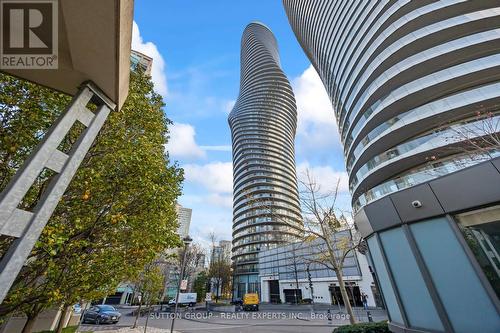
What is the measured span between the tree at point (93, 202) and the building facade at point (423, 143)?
7.70 m

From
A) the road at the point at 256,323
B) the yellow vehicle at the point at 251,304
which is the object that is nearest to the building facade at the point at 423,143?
the road at the point at 256,323

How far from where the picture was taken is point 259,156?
88.6 m

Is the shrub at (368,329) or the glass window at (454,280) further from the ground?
the glass window at (454,280)

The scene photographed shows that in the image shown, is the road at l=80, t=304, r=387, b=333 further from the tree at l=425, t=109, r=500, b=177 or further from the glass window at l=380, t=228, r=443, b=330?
the tree at l=425, t=109, r=500, b=177

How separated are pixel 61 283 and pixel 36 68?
6254 millimetres

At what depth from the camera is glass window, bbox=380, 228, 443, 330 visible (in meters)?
6.41

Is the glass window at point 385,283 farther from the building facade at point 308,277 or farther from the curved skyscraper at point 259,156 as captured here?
the curved skyscraper at point 259,156

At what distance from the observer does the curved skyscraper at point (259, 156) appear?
73.6 m

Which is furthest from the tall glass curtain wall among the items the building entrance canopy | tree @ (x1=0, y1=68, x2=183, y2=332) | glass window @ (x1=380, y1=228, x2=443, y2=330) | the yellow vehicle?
the yellow vehicle

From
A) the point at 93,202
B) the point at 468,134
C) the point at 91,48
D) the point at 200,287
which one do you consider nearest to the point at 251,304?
the point at 200,287

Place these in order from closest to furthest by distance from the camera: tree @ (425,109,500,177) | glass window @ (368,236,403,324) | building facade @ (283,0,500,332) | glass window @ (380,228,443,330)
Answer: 1. building facade @ (283,0,500,332)
2. glass window @ (380,228,443,330)
3. glass window @ (368,236,403,324)
4. tree @ (425,109,500,177)

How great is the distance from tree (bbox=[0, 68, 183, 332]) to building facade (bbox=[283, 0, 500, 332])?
7705mm

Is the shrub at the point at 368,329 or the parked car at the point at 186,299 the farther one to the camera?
the parked car at the point at 186,299

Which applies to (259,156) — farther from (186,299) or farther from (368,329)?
(368,329)
